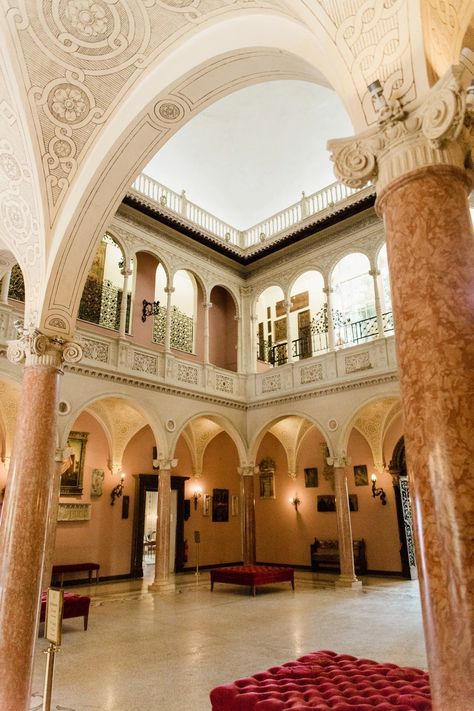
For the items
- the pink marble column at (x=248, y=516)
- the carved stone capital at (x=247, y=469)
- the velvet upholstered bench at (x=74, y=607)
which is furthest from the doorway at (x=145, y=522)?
the velvet upholstered bench at (x=74, y=607)

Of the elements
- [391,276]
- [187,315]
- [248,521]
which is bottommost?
[248,521]

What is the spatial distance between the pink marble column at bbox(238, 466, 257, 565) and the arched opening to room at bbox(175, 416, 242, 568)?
1569 mm

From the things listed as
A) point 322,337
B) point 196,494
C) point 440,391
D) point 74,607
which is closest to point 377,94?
point 440,391

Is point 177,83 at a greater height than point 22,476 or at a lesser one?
greater

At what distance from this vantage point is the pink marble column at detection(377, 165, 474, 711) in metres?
1.90

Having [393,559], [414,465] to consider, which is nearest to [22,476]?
[414,465]

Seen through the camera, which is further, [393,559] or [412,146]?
[393,559]

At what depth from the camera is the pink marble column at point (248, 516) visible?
1430 centimetres

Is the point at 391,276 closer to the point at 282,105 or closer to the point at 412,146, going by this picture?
the point at 412,146

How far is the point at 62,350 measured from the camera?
18.1 feet

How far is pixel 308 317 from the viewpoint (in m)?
16.4

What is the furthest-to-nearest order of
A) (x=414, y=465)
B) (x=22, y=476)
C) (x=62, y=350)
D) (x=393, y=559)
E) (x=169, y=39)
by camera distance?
(x=393, y=559) → (x=62, y=350) → (x=22, y=476) → (x=169, y=39) → (x=414, y=465)

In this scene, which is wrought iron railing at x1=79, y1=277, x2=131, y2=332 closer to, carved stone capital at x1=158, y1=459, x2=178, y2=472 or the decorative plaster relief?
carved stone capital at x1=158, y1=459, x2=178, y2=472

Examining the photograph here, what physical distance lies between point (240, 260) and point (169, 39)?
11364mm
